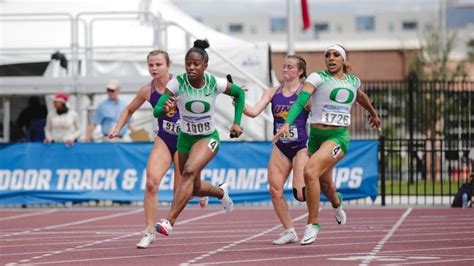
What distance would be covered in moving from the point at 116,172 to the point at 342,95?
11.2 metres

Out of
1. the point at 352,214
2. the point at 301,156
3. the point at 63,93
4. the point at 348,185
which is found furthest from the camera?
the point at 63,93

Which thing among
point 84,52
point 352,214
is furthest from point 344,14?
point 352,214

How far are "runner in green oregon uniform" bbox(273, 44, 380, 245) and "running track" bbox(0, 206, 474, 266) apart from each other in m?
0.62

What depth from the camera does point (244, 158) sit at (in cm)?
2589

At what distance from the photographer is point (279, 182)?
16.1 meters

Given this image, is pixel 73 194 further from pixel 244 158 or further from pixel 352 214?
pixel 352 214

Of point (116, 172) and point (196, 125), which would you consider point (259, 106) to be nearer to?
point (196, 125)

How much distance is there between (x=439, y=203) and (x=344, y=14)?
2779 inches

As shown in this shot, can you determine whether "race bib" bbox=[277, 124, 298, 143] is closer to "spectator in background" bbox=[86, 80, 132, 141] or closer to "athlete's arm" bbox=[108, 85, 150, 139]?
"athlete's arm" bbox=[108, 85, 150, 139]

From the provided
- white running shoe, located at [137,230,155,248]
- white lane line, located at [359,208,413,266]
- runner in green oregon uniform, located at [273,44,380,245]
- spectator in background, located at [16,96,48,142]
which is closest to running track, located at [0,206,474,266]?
white lane line, located at [359,208,413,266]

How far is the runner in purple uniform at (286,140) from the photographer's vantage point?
1616 centimetres

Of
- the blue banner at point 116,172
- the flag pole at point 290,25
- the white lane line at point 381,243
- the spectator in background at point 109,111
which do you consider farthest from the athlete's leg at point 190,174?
the flag pole at point 290,25

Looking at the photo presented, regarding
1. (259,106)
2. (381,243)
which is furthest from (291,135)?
(381,243)

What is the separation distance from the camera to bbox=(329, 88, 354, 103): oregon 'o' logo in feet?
50.7
